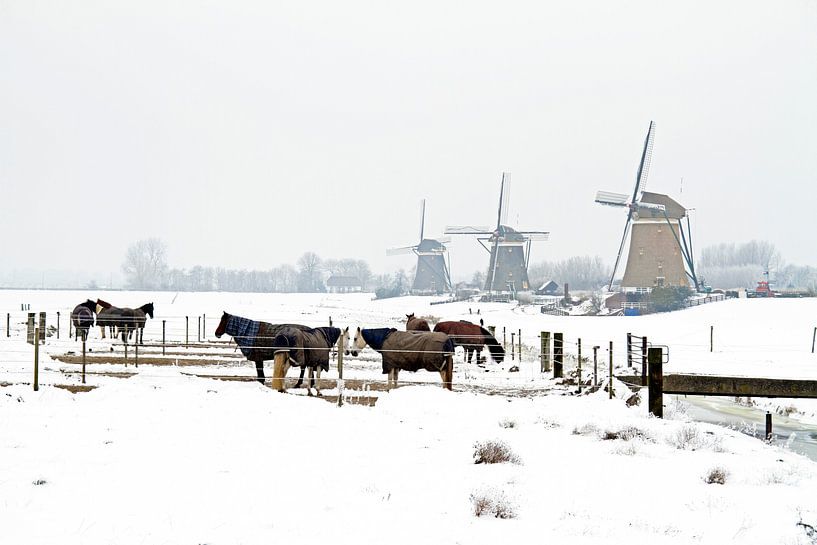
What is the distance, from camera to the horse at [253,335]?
54.6 feet

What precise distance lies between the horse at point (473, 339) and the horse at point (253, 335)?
23.1 feet

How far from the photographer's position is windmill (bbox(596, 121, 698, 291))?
244ft

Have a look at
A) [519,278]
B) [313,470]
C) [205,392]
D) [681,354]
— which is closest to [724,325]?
[681,354]

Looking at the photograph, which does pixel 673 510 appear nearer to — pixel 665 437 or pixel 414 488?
pixel 414 488

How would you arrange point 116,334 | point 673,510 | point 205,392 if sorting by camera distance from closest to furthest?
point 673,510, point 205,392, point 116,334

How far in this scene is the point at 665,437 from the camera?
438 inches

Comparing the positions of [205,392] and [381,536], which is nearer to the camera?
[381,536]

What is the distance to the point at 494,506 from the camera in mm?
7062

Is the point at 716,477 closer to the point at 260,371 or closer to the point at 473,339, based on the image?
the point at 260,371

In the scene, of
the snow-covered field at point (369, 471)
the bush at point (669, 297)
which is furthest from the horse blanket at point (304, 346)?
the bush at point (669, 297)

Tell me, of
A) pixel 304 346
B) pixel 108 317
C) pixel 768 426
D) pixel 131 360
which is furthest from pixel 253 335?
pixel 108 317

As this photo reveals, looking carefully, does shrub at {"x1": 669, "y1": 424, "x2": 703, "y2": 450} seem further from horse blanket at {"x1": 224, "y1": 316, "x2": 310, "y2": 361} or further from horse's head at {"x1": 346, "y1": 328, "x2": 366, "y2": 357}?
horse blanket at {"x1": 224, "y1": 316, "x2": 310, "y2": 361}

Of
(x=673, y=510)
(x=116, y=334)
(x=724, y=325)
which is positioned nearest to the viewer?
(x=673, y=510)

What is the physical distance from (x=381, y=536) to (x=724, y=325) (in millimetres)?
44942
